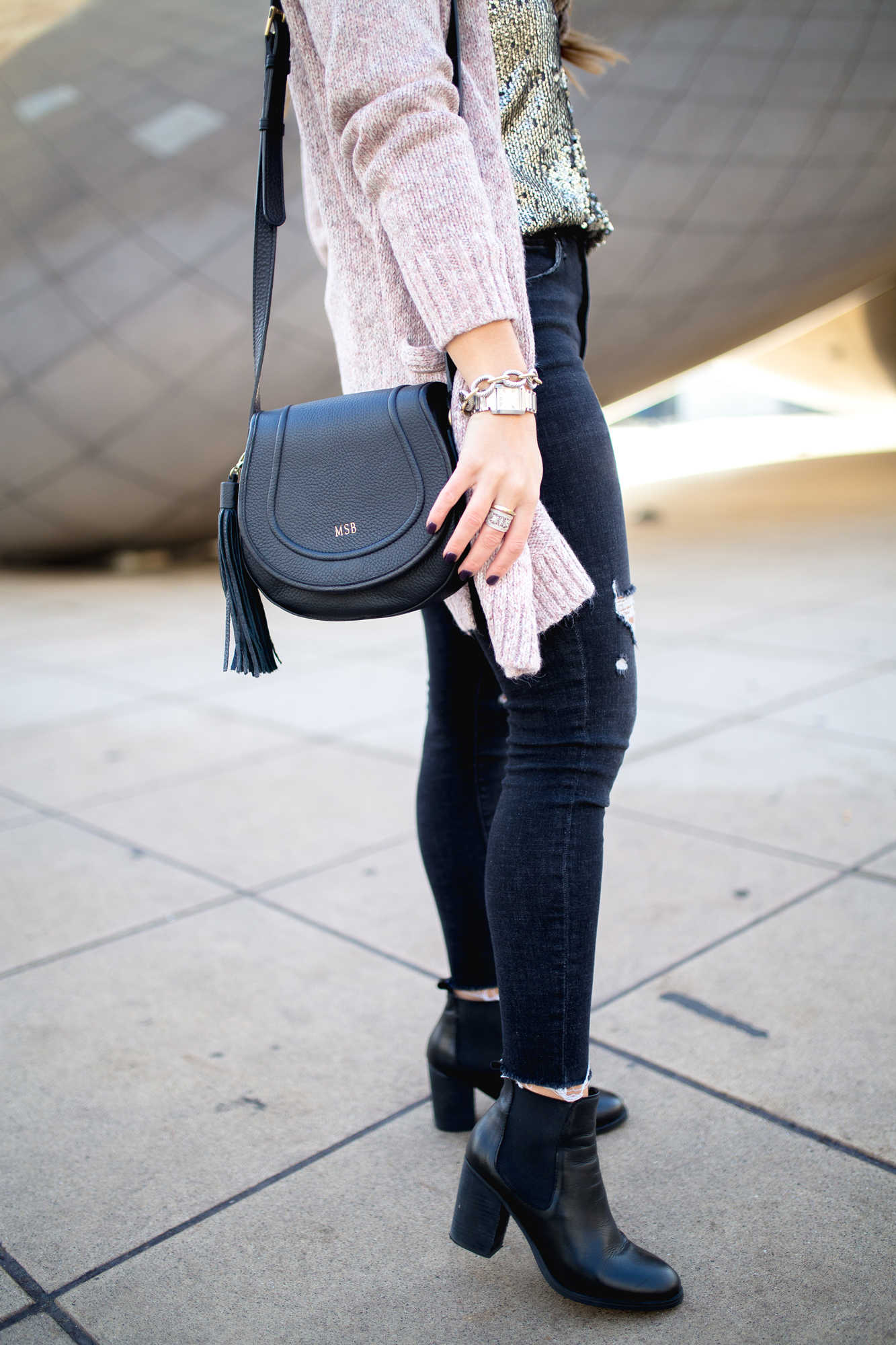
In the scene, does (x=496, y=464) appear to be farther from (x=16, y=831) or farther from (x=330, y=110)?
(x=16, y=831)

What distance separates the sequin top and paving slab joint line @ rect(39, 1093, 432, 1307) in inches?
50.4

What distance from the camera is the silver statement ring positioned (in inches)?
45.3

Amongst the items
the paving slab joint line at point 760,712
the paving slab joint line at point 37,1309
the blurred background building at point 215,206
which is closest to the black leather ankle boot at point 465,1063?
the paving slab joint line at point 37,1309

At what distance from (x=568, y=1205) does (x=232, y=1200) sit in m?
0.50

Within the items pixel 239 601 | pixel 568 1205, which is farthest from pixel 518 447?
pixel 568 1205

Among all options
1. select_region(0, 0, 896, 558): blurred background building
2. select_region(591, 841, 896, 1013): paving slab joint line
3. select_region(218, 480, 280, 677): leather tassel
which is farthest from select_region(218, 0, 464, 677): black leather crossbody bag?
select_region(0, 0, 896, 558): blurred background building

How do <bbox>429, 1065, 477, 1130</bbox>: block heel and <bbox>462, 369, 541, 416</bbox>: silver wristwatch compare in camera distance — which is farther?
<bbox>429, 1065, 477, 1130</bbox>: block heel

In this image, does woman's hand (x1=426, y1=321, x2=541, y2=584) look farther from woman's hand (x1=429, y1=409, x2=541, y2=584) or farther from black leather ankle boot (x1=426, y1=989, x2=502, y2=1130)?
black leather ankle boot (x1=426, y1=989, x2=502, y2=1130)

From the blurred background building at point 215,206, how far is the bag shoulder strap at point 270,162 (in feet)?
15.0

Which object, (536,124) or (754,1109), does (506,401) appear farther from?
A: (754,1109)

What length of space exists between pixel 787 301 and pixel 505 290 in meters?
7.45

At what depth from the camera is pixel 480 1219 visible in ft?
4.22

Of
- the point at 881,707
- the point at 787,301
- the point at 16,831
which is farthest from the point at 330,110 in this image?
the point at 787,301

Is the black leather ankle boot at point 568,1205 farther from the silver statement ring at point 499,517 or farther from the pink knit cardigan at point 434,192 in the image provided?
the silver statement ring at point 499,517
